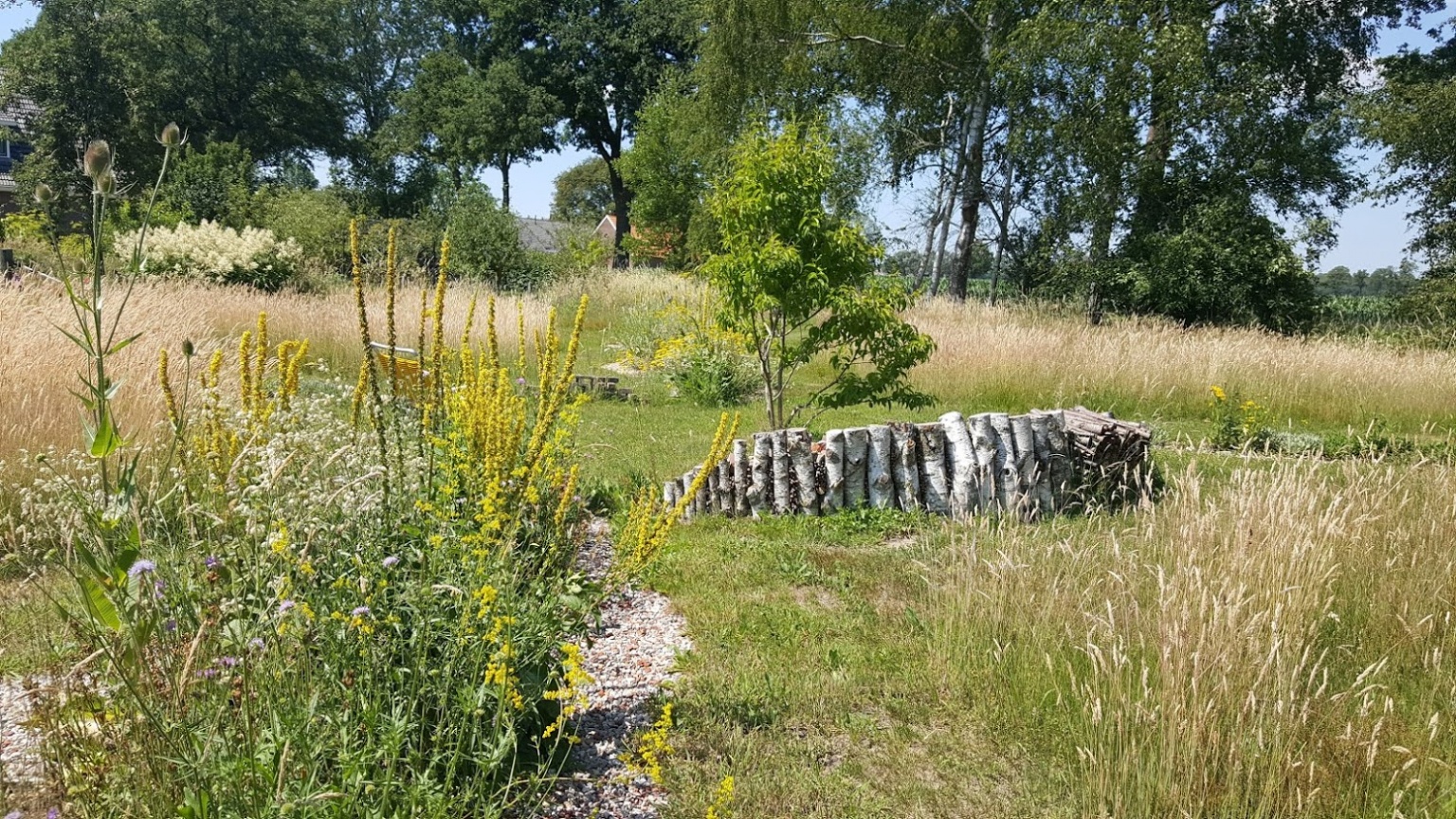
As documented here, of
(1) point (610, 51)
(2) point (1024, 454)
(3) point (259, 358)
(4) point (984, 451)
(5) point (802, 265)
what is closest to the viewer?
(3) point (259, 358)

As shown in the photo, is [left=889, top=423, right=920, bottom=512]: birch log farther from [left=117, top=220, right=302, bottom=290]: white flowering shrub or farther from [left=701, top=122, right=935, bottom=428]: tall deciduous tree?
[left=117, top=220, right=302, bottom=290]: white flowering shrub

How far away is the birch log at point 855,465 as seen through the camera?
554 centimetres

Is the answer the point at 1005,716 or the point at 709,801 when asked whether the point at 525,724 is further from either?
the point at 1005,716

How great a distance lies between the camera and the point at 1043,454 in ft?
18.4

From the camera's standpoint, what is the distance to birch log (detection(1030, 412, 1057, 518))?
5.61m

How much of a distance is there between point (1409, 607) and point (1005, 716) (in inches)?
68.3

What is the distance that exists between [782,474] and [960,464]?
1103mm

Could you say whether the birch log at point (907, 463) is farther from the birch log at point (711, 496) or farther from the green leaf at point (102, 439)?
the green leaf at point (102, 439)

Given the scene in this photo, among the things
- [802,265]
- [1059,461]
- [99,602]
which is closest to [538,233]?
[802,265]

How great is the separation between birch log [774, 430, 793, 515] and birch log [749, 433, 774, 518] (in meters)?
0.04

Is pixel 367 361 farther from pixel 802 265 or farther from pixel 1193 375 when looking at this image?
pixel 1193 375

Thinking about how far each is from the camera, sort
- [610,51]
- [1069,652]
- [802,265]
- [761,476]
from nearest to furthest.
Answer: [1069,652] < [761,476] < [802,265] < [610,51]

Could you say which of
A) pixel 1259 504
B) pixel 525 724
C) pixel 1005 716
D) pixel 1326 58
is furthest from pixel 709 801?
pixel 1326 58

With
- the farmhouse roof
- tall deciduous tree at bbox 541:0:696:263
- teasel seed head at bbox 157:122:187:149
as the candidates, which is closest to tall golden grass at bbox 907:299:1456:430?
teasel seed head at bbox 157:122:187:149
